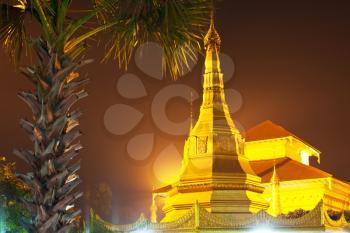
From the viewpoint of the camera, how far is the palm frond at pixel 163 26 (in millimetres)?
8930

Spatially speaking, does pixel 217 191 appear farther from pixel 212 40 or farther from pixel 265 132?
pixel 265 132

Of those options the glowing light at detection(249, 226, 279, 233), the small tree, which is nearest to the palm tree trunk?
the glowing light at detection(249, 226, 279, 233)

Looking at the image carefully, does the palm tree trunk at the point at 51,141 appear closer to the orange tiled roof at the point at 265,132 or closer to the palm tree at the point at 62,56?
the palm tree at the point at 62,56

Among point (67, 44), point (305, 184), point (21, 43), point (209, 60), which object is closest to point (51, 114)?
point (67, 44)

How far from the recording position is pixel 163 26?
9.17m

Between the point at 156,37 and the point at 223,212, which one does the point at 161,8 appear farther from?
the point at 223,212

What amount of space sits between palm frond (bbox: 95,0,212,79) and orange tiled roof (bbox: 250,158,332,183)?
29336 millimetres

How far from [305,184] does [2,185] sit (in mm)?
19158

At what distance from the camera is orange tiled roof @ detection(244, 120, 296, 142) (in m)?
46.0

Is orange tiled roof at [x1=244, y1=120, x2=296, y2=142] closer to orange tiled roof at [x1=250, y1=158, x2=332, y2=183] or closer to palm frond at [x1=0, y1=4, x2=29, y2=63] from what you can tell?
orange tiled roof at [x1=250, y1=158, x2=332, y2=183]

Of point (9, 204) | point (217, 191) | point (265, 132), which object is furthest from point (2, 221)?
point (265, 132)

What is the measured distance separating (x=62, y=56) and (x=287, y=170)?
32.9m

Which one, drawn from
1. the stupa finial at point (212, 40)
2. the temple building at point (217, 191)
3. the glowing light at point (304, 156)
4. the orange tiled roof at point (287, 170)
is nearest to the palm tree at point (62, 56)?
the temple building at point (217, 191)

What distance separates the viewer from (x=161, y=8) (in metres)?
9.06
